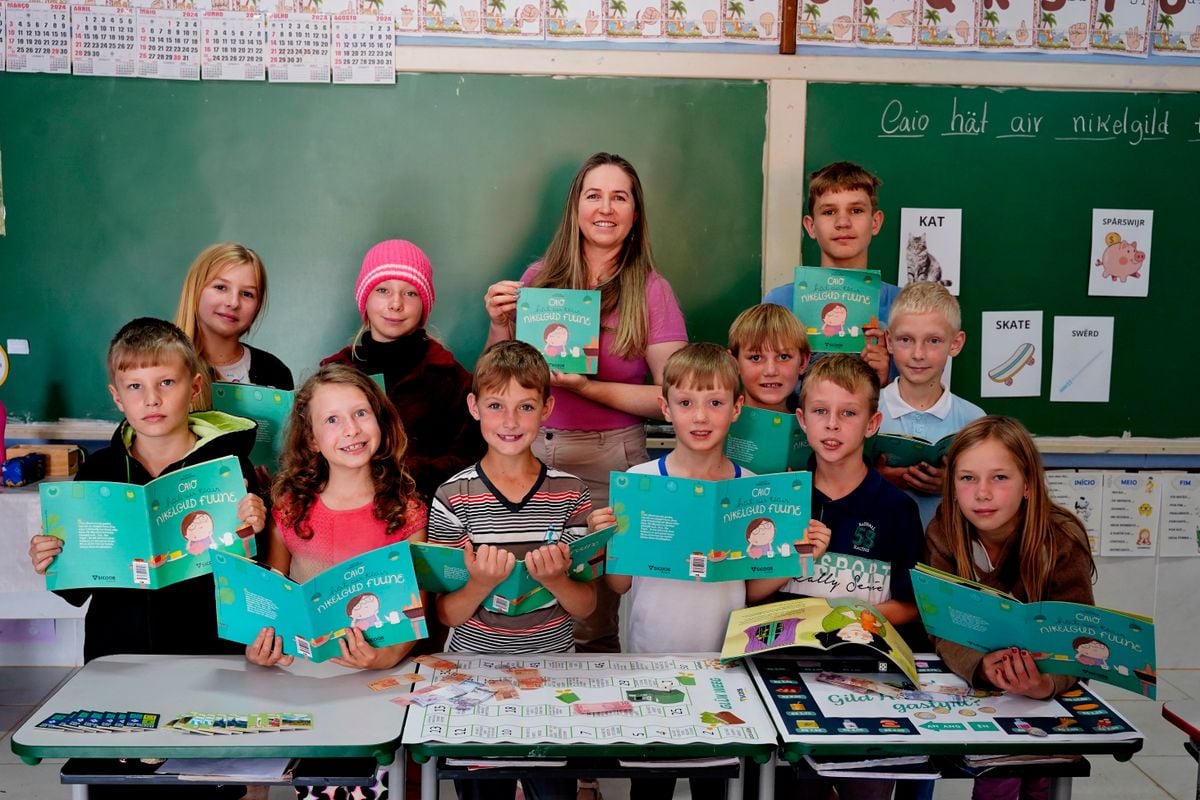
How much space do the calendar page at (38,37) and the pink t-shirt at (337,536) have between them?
7.41 ft

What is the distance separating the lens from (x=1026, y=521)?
84.7 inches

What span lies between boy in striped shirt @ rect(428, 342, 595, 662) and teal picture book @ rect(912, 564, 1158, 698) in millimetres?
773

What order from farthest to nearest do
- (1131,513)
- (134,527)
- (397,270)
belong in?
(1131,513) → (397,270) → (134,527)

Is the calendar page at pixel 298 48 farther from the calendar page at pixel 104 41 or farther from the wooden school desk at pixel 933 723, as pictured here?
the wooden school desk at pixel 933 723

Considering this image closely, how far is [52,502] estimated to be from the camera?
1.98 metres

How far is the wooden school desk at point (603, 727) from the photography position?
1.71 metres

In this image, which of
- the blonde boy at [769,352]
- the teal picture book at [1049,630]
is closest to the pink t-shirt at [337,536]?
the blonde boy at [769,352]

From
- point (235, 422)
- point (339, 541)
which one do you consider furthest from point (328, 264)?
point (339, 541)

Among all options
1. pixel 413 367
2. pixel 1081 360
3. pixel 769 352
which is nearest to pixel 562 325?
pixel 413 367

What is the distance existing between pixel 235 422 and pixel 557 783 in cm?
118

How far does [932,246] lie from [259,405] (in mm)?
2542

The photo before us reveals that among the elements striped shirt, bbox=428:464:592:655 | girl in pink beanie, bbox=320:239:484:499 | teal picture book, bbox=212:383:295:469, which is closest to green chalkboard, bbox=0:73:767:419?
girl in pink beanie, bbox=320:239:484:499

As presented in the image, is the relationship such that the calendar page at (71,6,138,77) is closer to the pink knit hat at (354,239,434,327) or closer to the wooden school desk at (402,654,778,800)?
the pink knit hat at (354,239,434,327)

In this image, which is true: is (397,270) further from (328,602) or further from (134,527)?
(328,602)
